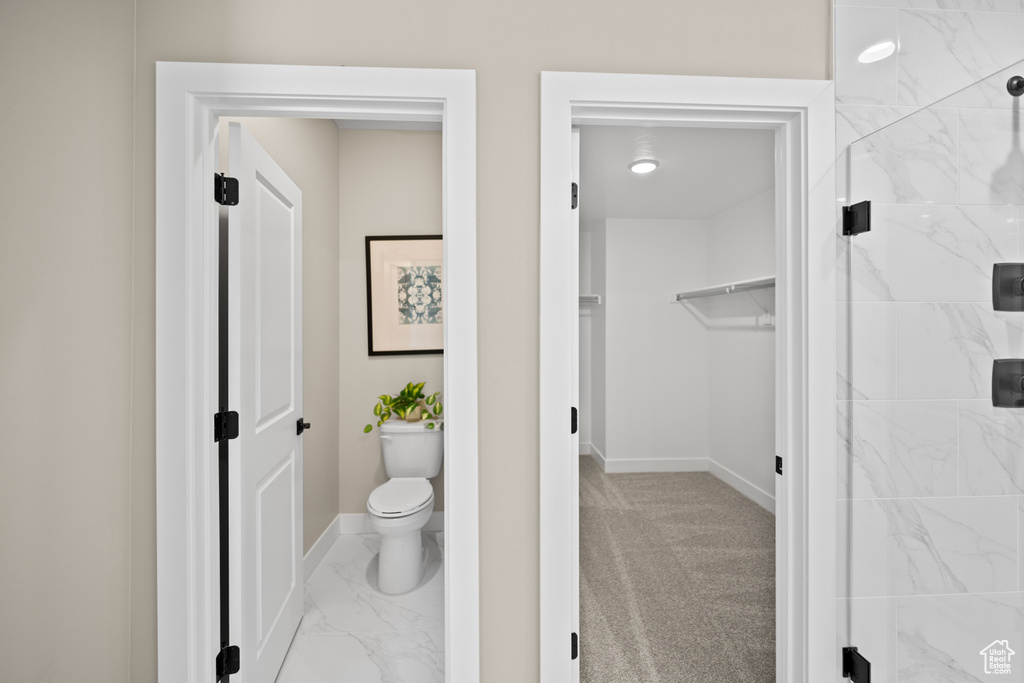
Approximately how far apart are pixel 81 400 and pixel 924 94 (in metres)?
2.52

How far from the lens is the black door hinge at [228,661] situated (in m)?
1.39

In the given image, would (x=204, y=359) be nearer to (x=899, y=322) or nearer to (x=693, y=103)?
(x=693, y=103)

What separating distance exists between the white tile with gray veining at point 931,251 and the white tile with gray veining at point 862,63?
0.34 metres

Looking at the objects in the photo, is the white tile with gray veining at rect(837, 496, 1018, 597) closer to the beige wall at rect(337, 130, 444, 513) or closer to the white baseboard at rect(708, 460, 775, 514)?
the white baseboard at rect(708, 460, 775, 514)

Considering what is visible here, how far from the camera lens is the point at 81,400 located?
1292mm

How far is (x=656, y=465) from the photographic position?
445cm

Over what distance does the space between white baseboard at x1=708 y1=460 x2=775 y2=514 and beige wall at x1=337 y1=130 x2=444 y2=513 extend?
8.99 feet

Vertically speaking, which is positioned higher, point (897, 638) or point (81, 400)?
point (81, 400)

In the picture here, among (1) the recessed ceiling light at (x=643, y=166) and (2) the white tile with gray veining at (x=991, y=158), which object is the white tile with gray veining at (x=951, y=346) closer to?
(2) the white tile with gray veining at (x=991, y=158)

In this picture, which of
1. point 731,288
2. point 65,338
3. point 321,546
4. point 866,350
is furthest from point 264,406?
point 731,288

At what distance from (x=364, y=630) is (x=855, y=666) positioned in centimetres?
180

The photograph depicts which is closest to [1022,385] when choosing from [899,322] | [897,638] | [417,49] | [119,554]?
[899,322]

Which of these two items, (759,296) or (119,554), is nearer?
(119,554)

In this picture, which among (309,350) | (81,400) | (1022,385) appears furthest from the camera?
(309,350)
